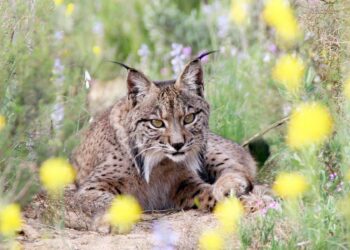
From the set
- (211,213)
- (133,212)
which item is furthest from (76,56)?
(133,212)

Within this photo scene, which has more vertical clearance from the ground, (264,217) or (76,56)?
(76,56)

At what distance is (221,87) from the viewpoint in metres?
8.13

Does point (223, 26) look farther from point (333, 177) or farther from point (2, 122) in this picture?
point (2, 122)

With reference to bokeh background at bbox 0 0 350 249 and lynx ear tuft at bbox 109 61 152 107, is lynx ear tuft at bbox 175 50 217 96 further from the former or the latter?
bokeh background at bbox 0 0 350 249

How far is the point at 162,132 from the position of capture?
628 centimetres

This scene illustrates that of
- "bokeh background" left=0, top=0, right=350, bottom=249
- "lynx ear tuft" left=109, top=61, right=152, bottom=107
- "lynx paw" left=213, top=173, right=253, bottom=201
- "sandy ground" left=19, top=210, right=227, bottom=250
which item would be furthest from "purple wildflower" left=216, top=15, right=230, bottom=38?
"sandy ground" left=19, top=210, right=227, bottom=250

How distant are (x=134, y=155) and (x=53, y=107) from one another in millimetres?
781

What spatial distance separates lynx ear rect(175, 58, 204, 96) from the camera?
6.46 metres

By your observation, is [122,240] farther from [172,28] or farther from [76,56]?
[172,28]

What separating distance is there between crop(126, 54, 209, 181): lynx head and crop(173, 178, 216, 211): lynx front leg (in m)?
0.11

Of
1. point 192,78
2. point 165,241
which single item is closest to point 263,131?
point 192,78

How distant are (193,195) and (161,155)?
13.2 inches

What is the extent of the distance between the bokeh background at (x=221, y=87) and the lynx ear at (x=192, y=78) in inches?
24.9

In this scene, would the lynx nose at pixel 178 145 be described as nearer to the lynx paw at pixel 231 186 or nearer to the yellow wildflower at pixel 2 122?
the lynx paw at pixel 231 186
